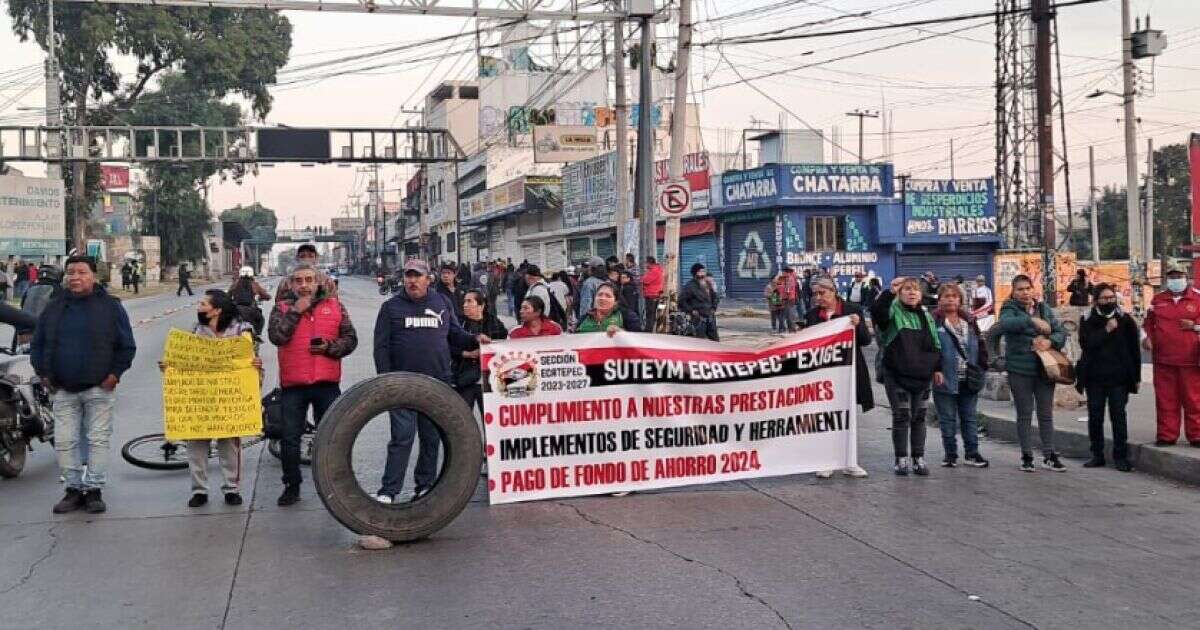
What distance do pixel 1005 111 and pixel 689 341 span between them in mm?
30643

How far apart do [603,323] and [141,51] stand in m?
52.4

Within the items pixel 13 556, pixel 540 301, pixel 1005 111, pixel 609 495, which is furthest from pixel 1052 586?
pixel 1005 111

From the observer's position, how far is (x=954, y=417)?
385 inches

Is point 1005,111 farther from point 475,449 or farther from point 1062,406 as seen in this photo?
point 475,449

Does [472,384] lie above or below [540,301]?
below

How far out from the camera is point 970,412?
9.73 meters

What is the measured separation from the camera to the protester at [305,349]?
25.6 ft

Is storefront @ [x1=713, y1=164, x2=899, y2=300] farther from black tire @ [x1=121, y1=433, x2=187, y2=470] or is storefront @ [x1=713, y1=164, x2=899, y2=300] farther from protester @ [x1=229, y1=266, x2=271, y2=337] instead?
black tire @ [x1=121, y1=433, x2=187, y2=470]

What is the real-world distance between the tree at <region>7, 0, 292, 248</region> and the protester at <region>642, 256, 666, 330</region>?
38345mm

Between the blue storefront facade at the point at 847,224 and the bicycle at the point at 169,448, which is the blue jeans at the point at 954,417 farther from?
the blue storefront facade at the point at 847,224

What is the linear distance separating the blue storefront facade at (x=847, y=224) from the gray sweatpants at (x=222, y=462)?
2908 centimetres

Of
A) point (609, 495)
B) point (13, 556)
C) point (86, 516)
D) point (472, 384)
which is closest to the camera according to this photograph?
point (13, 556)

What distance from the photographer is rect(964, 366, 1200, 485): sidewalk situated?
9531 mm

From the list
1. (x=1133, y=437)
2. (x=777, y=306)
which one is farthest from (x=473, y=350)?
Result: (x=777, y=306)
